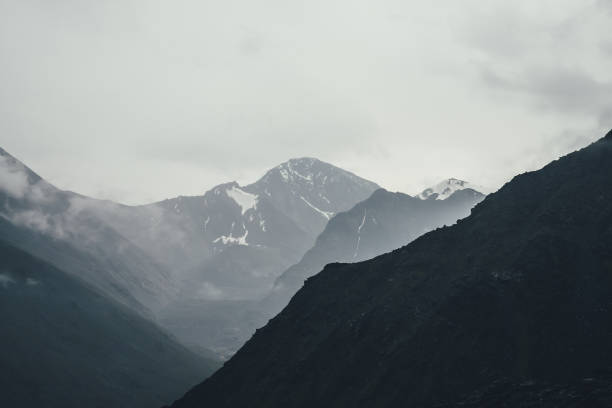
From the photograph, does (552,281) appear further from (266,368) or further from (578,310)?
(266,368)

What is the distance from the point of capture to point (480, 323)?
151125mm

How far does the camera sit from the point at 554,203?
579 ft

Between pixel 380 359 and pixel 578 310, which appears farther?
pixel 380 359

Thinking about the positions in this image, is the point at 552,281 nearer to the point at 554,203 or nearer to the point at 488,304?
the point at 488,304

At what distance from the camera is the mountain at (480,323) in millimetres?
132875

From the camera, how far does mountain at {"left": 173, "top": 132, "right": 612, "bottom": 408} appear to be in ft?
436

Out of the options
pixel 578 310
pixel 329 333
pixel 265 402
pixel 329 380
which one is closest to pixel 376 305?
pixel 329 333

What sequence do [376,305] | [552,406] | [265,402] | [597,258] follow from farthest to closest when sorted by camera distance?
[376,305] → [265,402] → [597,258] → [552,406]

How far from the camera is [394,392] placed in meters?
145

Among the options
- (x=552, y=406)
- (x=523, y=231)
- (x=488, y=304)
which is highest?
(x=523, y=231)

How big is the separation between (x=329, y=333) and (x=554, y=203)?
236 feet

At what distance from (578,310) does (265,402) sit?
265 feet

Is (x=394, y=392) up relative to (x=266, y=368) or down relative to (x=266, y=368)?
down

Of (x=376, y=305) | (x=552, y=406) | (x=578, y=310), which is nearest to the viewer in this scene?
(x=552, y=406)
